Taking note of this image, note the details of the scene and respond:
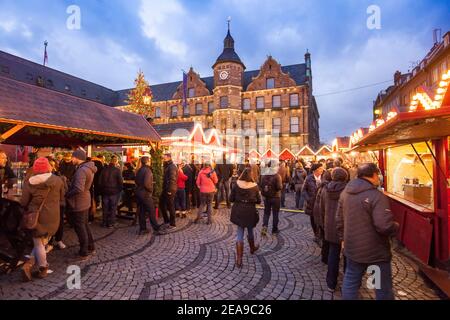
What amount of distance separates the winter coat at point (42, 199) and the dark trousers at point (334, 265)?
4.43m

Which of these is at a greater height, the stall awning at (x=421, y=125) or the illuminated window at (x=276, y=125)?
the illuminated window at (x=276, y=125)

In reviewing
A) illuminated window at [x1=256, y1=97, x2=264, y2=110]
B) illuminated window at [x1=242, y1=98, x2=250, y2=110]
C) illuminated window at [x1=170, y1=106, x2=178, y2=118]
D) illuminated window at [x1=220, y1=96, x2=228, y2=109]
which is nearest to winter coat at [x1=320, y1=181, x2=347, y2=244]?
illuminated window at [x1=220, y1=96, x2=228, y2=109]

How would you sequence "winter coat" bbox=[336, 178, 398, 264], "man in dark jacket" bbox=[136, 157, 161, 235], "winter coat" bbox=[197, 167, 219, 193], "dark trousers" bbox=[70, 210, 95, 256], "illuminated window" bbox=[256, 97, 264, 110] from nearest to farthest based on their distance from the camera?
"winter coat" bbox=[336, 178, 398, 264]
"dark trousers" bbox=[70, 210, 95, 256]
"man in dark jacket" bbox=[136, 157, 161, 235]
"winter coat" bbox=[197, 167, 219, 193]
"illuminated window" bbox=[256, 97, 264, 110]

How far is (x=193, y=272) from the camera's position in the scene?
157 inches

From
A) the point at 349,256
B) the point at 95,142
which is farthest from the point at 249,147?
the point at 349,256

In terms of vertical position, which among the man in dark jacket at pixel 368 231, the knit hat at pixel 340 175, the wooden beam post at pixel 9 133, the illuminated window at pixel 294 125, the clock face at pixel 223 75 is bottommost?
the man in dark jacket at pixel 368 231

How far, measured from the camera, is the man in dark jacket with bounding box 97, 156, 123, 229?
661 cm

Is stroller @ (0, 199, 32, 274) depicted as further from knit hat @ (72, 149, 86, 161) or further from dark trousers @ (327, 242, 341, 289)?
dark trousers @ (327, 242, 341, 289)

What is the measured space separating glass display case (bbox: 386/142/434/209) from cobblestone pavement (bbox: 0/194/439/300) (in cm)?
160

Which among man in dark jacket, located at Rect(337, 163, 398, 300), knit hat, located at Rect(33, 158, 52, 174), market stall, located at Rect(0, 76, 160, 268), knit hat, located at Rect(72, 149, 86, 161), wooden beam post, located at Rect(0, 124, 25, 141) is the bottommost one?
man in dark jacket, located at Rect(337, 163, 398, 300)

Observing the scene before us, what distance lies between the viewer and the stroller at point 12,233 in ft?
12.6

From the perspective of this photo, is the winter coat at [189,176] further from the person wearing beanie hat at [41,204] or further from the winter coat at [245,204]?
the person wearing beanie hat at [41,204]

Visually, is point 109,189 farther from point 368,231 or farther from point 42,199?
point 368,231

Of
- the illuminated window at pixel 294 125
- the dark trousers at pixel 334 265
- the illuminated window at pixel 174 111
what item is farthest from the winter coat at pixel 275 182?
the illuminated window at pixel 174 111
